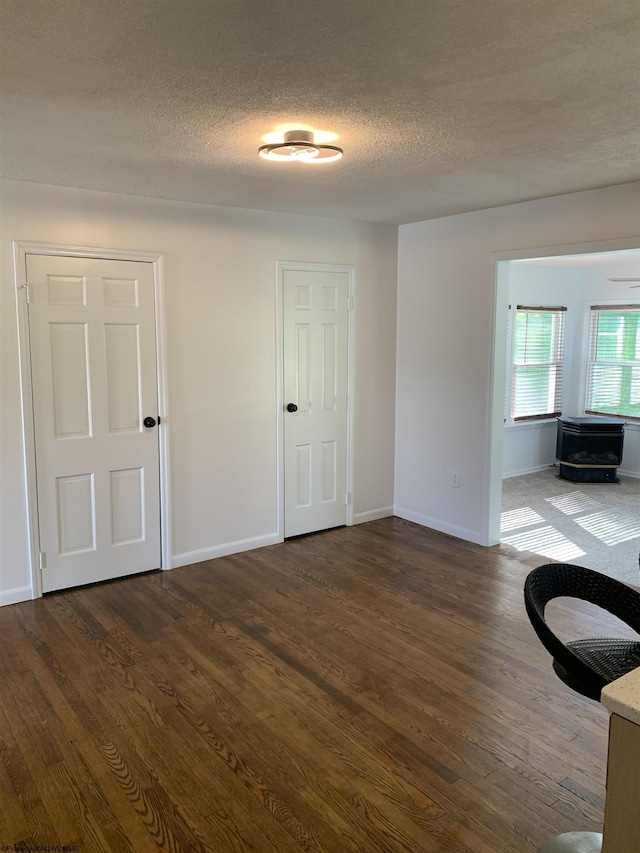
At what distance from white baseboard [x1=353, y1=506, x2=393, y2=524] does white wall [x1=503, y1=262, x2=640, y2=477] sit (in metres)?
2.44

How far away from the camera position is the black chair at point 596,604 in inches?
67.1

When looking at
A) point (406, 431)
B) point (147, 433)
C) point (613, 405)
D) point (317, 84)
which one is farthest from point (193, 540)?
point (613, 405)

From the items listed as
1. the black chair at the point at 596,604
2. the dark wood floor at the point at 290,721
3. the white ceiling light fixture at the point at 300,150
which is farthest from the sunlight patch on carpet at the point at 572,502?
the white ceiling light fixture at the point at 300,150

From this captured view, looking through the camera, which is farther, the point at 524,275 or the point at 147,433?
the point at 524,275

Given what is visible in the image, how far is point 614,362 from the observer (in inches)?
303

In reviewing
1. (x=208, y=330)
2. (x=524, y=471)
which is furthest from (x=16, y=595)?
(x=524, y=471)

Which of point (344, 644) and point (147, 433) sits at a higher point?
point (147, 433)

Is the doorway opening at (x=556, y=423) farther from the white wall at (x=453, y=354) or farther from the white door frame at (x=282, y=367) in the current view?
the white door frame at (x=282, y=367)

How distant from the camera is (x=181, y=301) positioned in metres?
4.18

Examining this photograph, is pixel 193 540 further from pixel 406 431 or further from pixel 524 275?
pixel 524 275

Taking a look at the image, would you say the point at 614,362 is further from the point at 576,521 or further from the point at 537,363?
the point at 576,521

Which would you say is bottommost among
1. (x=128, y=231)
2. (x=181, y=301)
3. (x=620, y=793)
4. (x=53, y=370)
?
(x=620, y=793)

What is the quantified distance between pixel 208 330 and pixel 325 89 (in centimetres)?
238

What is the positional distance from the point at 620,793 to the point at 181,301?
3666mm
